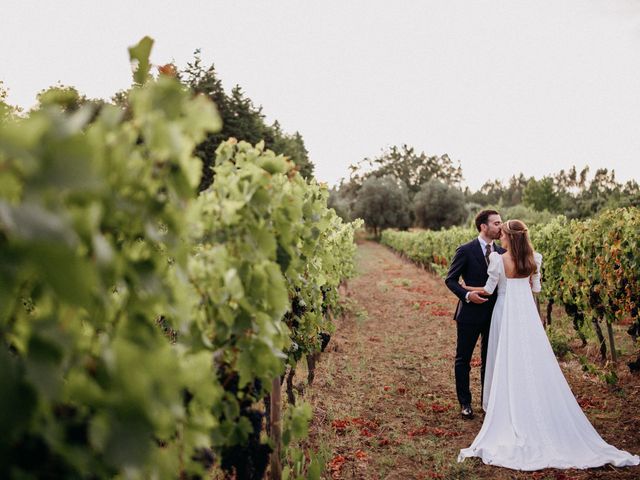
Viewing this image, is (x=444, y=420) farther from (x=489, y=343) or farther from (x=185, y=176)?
(x=185, y=176)

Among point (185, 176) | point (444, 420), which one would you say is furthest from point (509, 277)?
point (185, 176)

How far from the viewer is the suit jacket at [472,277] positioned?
16.9 ft

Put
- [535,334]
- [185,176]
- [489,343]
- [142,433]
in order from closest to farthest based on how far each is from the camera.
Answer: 1. [142,433]
2. [185,176]
3. [535,334]
4. [489,343]

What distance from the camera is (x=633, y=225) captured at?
6.28m

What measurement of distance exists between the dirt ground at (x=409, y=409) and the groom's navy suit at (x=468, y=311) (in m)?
0.50

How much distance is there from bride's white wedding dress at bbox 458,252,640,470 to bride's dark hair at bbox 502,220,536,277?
0.14 m

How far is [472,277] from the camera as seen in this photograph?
5.23 m

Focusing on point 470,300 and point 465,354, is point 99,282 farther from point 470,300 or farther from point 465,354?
point 465,354

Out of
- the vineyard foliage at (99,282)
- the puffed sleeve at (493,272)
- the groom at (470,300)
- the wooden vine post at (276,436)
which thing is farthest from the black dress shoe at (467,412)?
the vineyard foliage at (99,282)

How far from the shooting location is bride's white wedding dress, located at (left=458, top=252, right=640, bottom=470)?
398 cm

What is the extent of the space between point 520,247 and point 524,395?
1.48m

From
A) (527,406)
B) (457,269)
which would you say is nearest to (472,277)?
(457,269)

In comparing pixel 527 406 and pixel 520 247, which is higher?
pixel 520 247

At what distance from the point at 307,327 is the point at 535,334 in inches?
92.1
